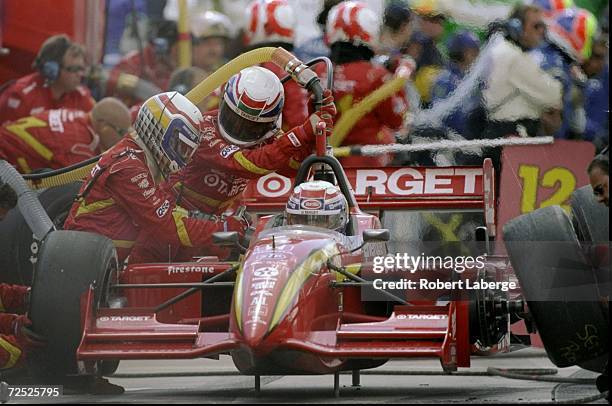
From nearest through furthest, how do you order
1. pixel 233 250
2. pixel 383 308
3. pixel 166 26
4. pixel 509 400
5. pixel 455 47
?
pixel 509 400 < pixel 383 308 < pixel 233 250 < pixel 455 47 < pixel 166 26

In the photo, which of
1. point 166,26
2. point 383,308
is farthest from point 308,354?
point 166,26

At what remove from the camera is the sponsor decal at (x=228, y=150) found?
10703 millimetres

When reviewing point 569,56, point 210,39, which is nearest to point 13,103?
point 210,39

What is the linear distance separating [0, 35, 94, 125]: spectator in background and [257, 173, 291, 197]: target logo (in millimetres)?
2423

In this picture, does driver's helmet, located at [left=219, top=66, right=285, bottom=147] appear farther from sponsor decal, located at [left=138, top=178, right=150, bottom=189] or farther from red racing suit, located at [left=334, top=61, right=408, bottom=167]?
red racing suit, located at [left=334, top=61, right=408, bottom=167]

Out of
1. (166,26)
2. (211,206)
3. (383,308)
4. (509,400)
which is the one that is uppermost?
(166,26)

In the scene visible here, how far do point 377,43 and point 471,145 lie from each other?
3.08ft

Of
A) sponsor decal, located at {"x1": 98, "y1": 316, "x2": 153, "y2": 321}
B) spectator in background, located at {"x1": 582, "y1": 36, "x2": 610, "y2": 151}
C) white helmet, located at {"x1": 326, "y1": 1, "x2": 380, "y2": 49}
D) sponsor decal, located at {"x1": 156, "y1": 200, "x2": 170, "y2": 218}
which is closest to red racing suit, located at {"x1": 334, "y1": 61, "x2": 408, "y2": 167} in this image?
white helmet, located at {"x1": 326, "y1": 1, "x2": 380, "y2": 49}

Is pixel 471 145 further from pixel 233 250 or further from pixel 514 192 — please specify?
pixel 233 250

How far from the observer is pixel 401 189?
11359 mm

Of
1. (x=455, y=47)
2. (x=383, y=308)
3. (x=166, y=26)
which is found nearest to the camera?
(x=383, y=308)

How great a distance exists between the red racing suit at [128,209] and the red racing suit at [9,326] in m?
0.50

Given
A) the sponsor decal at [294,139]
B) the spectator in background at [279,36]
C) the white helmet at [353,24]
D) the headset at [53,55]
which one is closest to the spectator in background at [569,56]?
the white helmet at [353,24]

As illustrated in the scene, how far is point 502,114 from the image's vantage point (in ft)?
38.6
